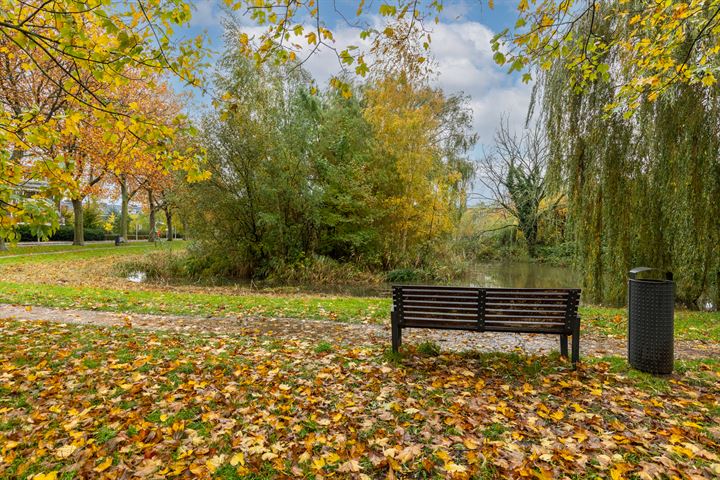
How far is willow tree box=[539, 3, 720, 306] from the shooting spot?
282 inches

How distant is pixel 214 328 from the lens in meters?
5.67

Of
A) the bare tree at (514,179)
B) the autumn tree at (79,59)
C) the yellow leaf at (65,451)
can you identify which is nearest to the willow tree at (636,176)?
the autumn tree at (79,59)

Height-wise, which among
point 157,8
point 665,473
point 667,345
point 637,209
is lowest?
point 665,473

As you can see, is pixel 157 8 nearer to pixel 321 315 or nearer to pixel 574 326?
pixel 321 315

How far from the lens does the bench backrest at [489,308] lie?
13.2 ft

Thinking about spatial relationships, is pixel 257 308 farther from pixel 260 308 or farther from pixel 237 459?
pixel 237 459

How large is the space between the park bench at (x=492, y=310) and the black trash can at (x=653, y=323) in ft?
1.72

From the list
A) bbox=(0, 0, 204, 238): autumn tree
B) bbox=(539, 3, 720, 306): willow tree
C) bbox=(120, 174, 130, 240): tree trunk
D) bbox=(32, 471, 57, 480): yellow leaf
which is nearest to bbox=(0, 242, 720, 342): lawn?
bbox=(539, 3, 720, 306): willow tree

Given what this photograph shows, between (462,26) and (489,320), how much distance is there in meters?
3.44

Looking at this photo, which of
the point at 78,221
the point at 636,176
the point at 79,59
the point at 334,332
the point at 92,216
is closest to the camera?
the point at 79,59

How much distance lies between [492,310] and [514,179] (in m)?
21.6

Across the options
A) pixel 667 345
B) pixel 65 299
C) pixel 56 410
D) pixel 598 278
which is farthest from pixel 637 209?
pixel 65 299

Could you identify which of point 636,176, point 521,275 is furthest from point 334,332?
point 521,275

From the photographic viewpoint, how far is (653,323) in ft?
12.3
